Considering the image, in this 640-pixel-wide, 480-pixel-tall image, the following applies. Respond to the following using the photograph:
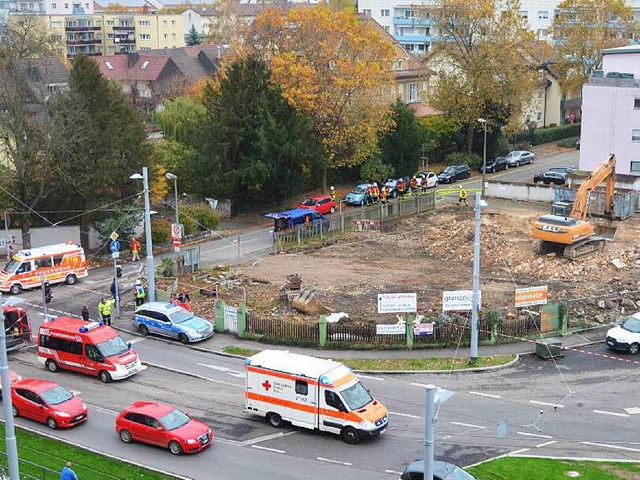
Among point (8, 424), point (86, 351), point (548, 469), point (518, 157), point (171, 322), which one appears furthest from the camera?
point (518, 157)

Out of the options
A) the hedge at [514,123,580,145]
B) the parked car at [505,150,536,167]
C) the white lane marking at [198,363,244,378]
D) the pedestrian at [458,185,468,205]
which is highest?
the hedge at [514,123,580,145]

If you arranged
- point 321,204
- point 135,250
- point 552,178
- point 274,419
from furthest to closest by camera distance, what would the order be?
1. point 552,178
2. point 321,204
3. point 135,250
4. point 274,419

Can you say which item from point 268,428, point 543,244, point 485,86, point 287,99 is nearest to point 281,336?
point 268,428

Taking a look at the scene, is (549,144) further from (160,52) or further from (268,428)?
(268,428)

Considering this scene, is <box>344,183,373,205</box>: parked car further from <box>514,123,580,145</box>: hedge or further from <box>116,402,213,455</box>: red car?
<box>116,402,213,455</box>: red car

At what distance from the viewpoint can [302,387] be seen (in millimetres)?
27234

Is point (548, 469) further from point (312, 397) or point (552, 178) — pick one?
point (552, 178)

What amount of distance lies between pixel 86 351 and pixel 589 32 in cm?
6860

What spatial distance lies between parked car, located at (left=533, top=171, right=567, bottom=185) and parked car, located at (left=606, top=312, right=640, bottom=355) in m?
34.8

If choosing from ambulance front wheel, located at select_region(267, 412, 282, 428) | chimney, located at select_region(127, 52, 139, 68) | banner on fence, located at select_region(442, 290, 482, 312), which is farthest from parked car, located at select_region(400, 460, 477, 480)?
chimney, located at select_region(127, 52, 139, 68)

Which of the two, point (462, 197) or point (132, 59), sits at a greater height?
point (132, 59)

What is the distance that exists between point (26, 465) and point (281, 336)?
13.7 meters

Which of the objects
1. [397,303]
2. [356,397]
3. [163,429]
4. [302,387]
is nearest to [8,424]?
[163,429]

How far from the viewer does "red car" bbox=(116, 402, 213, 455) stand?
26125 millimetres
